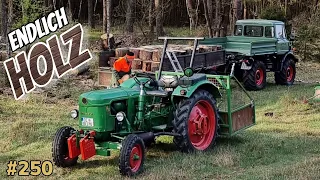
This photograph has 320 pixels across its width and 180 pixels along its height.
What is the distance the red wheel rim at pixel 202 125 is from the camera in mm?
7328


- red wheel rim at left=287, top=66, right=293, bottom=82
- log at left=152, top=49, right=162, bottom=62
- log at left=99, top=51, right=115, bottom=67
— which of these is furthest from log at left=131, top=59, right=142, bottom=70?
red wheel rim at left=287, top=66, right=293, bottom=82

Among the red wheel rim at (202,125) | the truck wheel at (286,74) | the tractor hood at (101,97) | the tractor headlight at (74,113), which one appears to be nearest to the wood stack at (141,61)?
the truck wheel at (286,74)

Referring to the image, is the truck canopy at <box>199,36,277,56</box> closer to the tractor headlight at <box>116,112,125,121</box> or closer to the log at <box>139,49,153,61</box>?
the log at <box>139,49,153,61</box>

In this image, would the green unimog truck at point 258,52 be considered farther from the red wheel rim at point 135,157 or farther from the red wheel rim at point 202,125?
the red wheel rim at point 135,157

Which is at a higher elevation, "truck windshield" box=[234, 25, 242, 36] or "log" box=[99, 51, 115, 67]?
"truck windshield" box=[234, 25, 242, 36]

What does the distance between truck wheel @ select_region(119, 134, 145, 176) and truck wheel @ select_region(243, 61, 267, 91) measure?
9474 mm

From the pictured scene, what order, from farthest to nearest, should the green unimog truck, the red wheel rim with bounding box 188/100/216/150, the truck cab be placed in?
the truck cab, the green unimog truck, the red wheel rim with bounding box 188/100/216/150

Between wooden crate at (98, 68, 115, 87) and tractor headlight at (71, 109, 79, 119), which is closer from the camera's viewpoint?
tractor headlight at (71, 109, 79, 119)

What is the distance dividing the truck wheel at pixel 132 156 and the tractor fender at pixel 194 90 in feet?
3.55

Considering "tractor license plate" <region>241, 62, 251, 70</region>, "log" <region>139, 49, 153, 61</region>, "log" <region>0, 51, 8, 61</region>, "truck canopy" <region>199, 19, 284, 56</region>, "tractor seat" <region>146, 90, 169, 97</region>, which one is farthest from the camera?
"log" <region>0, 51, 8, 61</region>

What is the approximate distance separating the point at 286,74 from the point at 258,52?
1576 mm

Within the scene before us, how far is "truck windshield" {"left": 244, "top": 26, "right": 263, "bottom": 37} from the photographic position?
16609mm

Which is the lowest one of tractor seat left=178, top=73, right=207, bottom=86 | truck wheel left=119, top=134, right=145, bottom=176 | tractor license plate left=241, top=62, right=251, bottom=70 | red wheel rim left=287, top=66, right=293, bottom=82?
red wheel rim left=287, top=66, right=293, bottom=82

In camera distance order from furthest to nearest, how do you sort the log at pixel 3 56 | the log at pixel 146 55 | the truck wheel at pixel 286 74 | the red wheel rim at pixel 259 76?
the log at pixel 3 56, the truck wheel at pixel 286 74, the red wheel rim at pixel 259 76, the log at pixel 146 55
